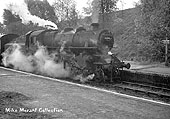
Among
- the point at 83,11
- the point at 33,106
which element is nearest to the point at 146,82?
the point at 33,106

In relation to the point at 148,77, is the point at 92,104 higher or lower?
lower

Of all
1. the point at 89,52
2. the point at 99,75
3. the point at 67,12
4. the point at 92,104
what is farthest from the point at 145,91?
the point at 67,12

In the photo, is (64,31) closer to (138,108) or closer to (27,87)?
(27,87)

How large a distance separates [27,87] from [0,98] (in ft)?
7.29

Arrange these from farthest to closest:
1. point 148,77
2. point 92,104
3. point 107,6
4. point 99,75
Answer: point 107,6
point 148,77
point 99,75
point 92,104

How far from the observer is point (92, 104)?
6.94 m

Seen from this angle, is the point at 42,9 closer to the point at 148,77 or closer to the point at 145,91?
the point at 148,77

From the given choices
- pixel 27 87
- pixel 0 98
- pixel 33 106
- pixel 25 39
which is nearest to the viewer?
pixel 33 106

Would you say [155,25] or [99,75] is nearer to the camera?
[99,75]

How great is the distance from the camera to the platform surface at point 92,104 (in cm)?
589

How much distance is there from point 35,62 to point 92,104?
8.93 m

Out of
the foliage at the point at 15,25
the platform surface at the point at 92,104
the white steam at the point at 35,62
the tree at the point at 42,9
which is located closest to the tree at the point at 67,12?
the tree at the point at 42,9

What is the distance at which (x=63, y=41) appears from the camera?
42.4 feet

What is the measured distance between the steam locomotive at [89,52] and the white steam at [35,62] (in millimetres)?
533
